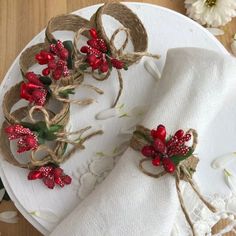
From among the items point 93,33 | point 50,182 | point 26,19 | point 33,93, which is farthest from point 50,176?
point 26,19

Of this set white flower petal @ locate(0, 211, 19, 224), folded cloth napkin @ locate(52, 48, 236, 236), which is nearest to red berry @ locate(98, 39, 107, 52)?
folded cloth napkin @ locate(52, 48, 236, 236)

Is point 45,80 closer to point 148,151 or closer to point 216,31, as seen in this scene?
point 148,151

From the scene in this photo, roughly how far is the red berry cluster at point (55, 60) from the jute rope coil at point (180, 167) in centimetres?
15

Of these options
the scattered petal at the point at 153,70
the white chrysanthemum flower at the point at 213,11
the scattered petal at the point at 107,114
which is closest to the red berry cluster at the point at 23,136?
the scattered petal at the point at 107,114

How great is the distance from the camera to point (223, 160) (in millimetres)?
688

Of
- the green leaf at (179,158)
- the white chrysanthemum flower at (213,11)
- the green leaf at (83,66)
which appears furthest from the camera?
the white chrysanthemum flower at (213,11)

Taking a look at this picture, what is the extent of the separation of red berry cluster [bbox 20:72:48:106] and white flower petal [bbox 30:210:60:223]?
0.54 ft

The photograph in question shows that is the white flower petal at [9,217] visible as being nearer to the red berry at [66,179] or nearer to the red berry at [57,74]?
the red berry at [66,179]

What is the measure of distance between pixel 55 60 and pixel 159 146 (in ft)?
0.71

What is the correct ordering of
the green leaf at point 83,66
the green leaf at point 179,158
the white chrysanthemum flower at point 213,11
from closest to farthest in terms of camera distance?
1. the green leaf at point 179,158
2. the green leaf at point 83,66
3. the white chrysanthemum flower at point 213,11

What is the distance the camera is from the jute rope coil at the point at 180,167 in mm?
616

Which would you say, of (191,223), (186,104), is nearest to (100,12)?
(186,104)

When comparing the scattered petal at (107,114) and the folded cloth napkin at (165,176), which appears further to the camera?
the scattered petal at (107,114)

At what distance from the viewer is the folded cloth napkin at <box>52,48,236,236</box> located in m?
0.61
